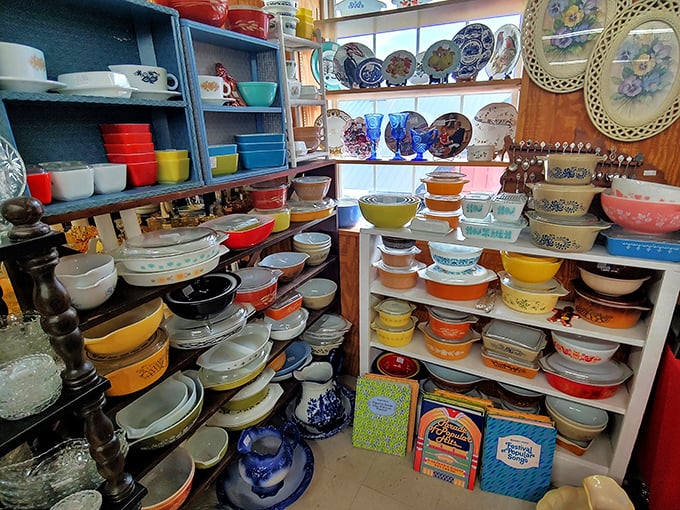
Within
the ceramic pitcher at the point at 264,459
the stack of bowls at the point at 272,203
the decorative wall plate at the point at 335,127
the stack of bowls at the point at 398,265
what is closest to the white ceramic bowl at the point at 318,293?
the stack of bowls at the point at 398,265

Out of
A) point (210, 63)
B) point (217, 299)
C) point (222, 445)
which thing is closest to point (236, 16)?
point (210, 63)

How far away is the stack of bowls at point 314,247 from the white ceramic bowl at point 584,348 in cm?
109

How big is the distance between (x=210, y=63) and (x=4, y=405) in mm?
1291

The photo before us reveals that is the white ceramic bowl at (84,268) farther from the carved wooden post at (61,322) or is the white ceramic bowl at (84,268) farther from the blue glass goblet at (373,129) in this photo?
the blue glass goblet at (373,129)

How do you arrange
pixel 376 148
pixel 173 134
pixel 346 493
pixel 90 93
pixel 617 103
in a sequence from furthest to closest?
1. pixel 376 148
2. pixel 346 493
3. pixel 617 103
4. pixel 173 134
5. pixel 90 93

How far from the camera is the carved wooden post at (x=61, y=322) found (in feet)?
2.00

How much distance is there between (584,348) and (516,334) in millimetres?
294

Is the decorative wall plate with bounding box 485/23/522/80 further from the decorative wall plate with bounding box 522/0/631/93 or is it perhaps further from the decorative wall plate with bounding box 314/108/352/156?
the decorative wall plate with bounding box 314/108/352/156

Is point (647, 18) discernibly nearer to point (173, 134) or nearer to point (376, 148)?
point (376, 148)

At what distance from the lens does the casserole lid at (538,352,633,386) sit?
1372 mm

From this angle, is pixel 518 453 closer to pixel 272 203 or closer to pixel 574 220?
pixel 574 220

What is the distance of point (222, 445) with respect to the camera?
1.49 meters

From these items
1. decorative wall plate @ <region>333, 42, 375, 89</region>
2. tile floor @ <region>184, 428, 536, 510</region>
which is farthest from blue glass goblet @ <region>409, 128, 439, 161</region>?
tile floor @ <region>184, 428, 536, 510</region>

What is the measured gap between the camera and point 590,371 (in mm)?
1409
